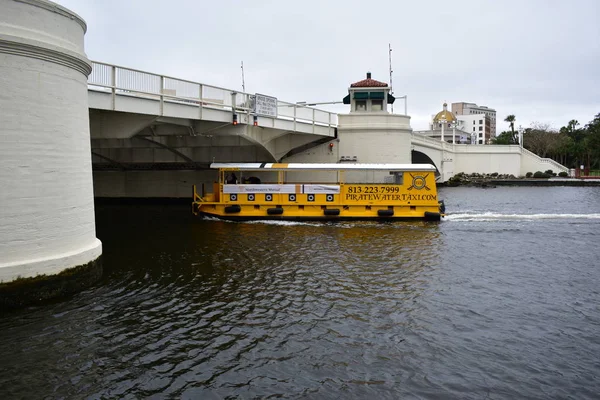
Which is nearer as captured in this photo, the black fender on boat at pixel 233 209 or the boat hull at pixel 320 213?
the boat hull at pixel 320 213

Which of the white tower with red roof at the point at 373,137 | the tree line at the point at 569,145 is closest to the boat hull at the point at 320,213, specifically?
the white tower with red roof at the point at 373,137

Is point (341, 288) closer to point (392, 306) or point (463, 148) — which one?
point (392, 306)

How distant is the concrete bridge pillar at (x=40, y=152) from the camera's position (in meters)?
10.7

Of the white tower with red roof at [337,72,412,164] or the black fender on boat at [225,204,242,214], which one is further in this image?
the white tower with red roof at [337,72,412,164]

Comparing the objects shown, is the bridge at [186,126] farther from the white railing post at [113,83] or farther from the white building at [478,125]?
the white building at [478,125]

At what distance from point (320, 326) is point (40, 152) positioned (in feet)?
24.4

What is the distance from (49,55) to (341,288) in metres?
9.29

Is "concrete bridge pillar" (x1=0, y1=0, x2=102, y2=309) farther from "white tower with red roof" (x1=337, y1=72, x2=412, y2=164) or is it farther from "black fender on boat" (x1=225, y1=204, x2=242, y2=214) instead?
"white tower with red roof" (x1=337, y1=72, x2=412, y2=164)

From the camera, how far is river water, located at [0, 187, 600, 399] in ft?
27.2

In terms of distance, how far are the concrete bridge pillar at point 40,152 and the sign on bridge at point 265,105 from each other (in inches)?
580

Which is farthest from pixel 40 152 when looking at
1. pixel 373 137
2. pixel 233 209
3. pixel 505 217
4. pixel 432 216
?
pixel 373 137

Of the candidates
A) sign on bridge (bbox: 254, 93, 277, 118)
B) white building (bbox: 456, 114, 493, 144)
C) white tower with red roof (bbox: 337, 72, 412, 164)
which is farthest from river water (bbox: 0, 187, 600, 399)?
white building (bbox: 456, 114, 493, 144)

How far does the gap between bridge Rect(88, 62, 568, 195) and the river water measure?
18.2 ft

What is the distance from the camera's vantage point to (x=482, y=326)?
35.3 feet
